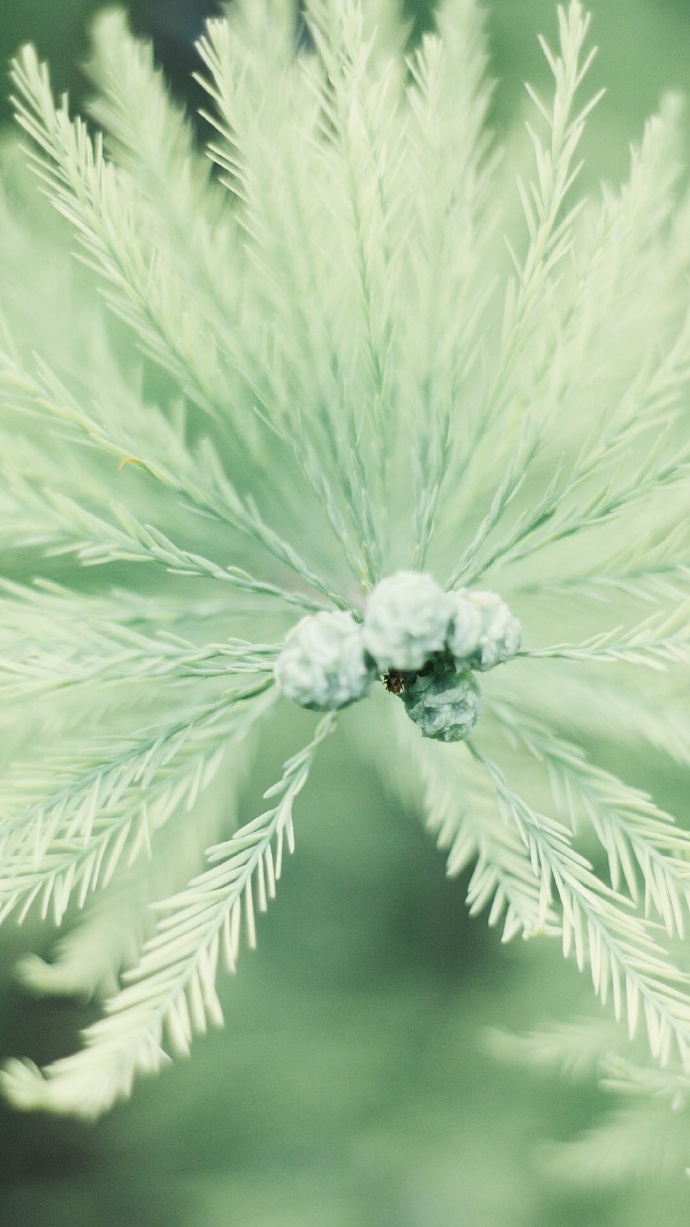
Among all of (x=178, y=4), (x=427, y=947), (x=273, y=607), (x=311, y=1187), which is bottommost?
(x=311, y=1187)

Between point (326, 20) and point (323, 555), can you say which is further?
point (323, 555)

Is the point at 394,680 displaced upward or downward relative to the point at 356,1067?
upward

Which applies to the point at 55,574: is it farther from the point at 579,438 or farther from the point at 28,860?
the point at 579,438

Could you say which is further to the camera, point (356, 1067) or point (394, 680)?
point (356, 1067)

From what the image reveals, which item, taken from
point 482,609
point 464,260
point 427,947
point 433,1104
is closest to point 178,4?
point 464,260

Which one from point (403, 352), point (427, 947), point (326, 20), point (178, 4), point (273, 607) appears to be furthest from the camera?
point (427, 947)
